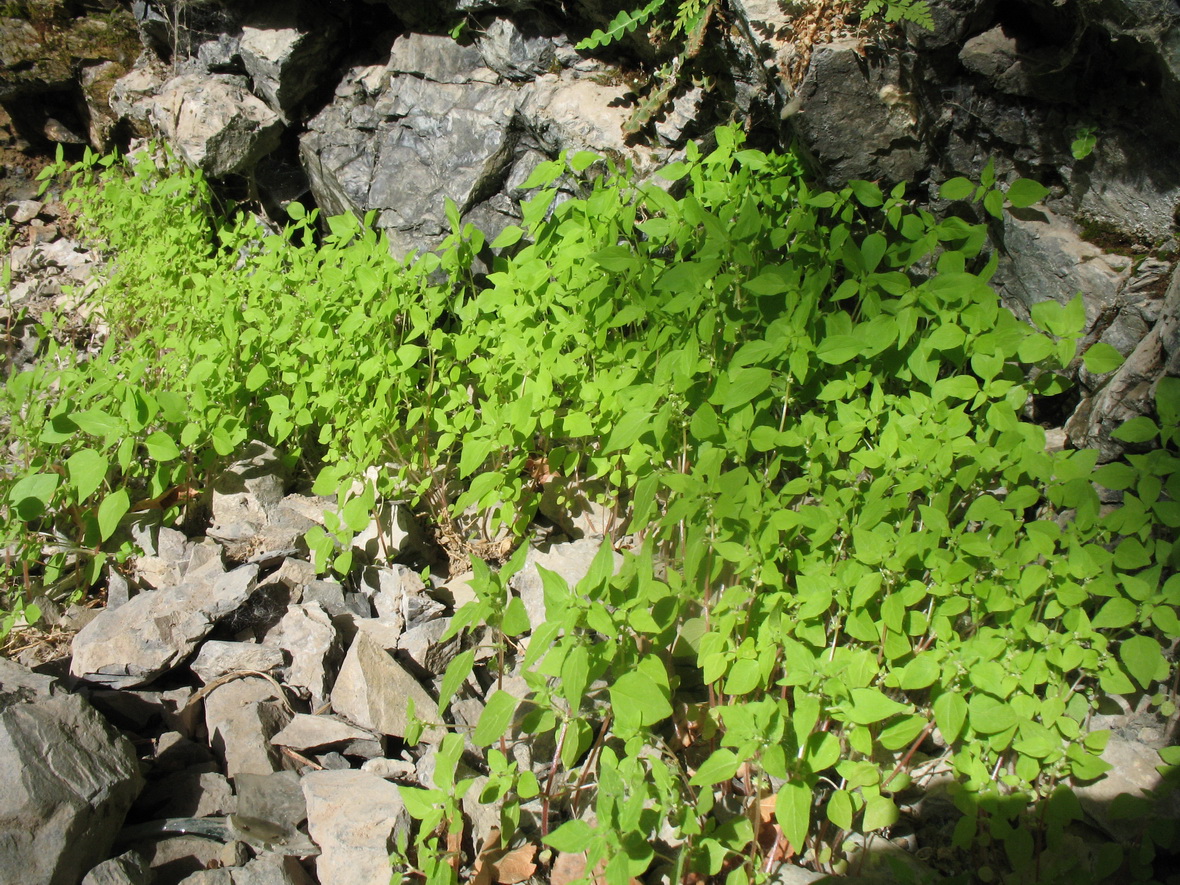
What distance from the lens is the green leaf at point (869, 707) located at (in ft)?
5.77

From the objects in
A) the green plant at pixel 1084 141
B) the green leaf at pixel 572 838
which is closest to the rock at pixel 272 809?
the green leaf at pixel 572 838

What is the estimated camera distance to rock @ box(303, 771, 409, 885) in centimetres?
189

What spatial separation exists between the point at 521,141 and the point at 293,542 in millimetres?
2276

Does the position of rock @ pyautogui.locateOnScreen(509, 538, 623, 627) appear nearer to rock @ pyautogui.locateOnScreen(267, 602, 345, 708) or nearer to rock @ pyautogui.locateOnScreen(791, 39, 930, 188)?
rock @ pyautogui.locateOnScreen(267, 602, 345, 708)

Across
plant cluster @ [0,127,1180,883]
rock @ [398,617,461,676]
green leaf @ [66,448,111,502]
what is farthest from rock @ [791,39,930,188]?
green leaf @ [66,448,111,502]

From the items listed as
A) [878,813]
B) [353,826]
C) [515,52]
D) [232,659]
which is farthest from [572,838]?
[515,52]

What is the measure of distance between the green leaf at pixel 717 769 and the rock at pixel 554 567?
3.25 ft

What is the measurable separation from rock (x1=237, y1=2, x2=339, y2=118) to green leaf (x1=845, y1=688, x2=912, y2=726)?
4.56m

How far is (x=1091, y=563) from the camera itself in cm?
181

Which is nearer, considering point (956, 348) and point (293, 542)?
point (956, 348)

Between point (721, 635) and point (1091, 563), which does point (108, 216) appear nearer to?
point (721, 635)

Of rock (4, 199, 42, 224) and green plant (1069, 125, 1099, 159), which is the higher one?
green plant (1069, 125, 1099, 159)

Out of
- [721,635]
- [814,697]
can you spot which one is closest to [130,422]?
[721,635]

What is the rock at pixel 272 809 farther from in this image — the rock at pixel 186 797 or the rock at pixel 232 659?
the rock at pixel 232 659
